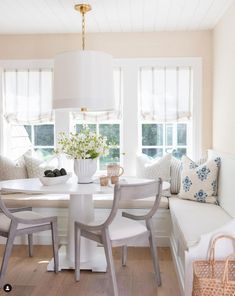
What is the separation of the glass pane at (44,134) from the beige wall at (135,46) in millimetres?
871

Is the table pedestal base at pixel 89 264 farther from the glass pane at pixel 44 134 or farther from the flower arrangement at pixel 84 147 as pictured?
the glass pane at pixel 44 134

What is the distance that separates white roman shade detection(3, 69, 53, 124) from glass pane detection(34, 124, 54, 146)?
0.38 ft

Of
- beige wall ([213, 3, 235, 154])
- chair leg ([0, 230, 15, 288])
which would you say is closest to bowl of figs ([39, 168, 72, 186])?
chair leg ([0, 230, 15, 288])

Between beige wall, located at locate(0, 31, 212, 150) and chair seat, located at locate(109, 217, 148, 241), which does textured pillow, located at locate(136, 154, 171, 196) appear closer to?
beige wall, located at locate(0, 31, 212, 150)

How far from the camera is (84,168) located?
123 inches

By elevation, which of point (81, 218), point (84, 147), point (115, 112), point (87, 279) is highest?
point (115, 112)

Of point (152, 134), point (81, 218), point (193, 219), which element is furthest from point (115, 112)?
point (193, 219)

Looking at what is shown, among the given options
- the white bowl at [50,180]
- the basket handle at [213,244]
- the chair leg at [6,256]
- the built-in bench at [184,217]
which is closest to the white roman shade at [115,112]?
the built-in bench at [184,217]

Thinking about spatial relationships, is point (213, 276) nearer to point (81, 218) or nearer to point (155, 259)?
point (155, 259)

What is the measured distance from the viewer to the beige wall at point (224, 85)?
348cm

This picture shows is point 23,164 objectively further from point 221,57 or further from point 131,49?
point 221,57

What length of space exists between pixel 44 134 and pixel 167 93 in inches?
64.1

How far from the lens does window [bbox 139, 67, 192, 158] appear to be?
4488mm

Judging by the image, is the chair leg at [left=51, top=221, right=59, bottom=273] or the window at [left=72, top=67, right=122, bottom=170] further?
the window at [left=72, top=67, right=122, bottom=170]
